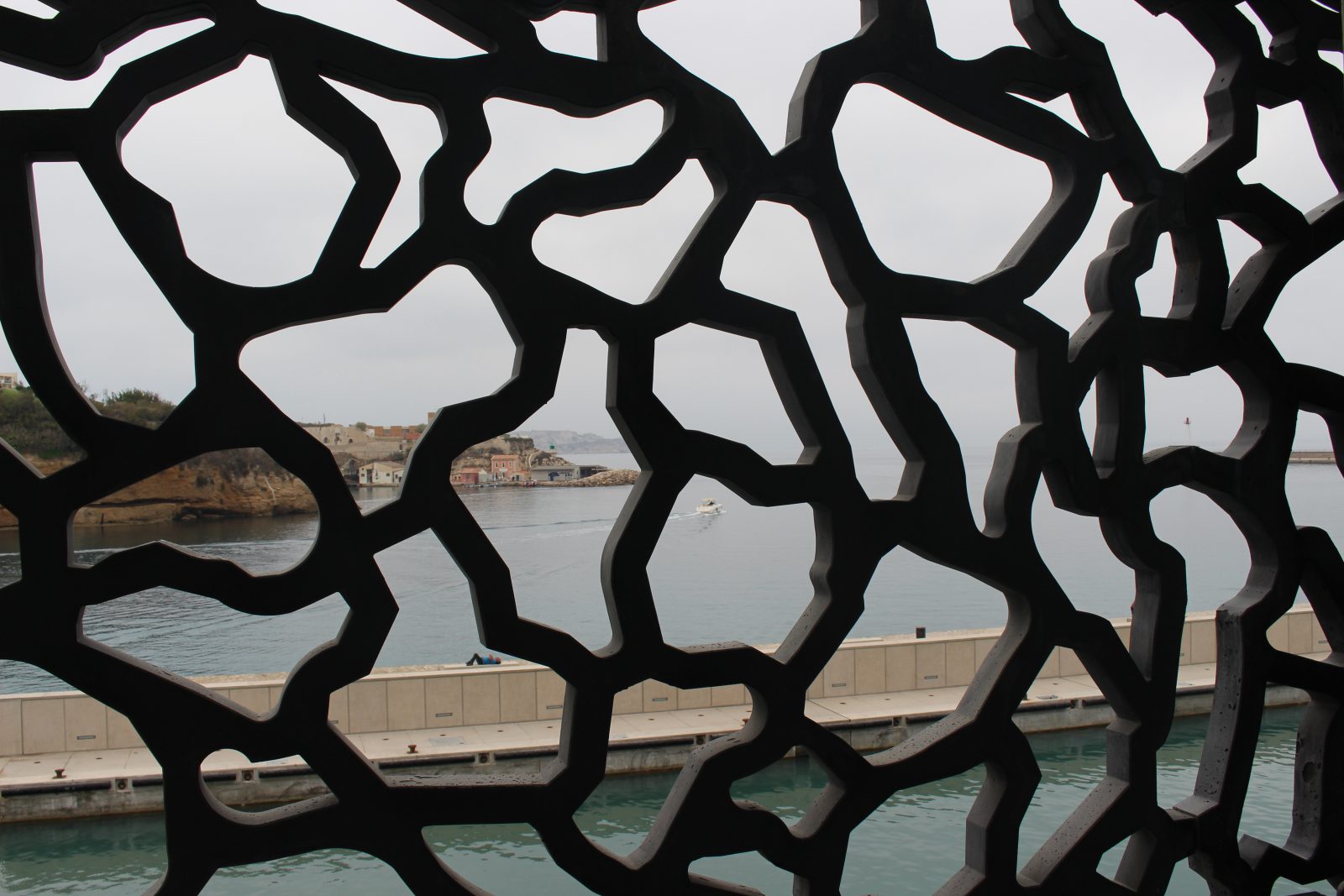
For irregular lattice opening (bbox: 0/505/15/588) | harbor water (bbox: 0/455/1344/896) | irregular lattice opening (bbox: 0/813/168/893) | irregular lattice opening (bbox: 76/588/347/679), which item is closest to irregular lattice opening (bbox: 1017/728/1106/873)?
harbor water (bbox: 0/455/1344/896)

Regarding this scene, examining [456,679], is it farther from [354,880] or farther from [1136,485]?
[1136,485]

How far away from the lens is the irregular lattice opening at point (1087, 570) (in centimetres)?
2636

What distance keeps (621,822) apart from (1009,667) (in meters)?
12.2

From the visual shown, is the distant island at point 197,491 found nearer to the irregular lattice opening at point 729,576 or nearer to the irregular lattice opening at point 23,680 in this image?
the irregular lattice opening at point 23,680

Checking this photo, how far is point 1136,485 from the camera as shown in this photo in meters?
2.22

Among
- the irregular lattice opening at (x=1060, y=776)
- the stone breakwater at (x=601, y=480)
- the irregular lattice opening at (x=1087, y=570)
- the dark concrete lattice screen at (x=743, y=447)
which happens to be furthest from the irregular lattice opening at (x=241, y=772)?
the stone breakwater at (x=601, y=480)

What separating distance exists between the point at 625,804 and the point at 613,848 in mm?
985

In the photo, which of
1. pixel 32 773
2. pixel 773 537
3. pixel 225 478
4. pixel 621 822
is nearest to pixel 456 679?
pixel 621 822

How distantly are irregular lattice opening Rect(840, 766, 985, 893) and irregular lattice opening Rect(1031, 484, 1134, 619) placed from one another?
252 inches

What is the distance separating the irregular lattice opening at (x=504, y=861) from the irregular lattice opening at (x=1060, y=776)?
5.72 meters

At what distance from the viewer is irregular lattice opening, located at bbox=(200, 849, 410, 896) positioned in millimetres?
11289

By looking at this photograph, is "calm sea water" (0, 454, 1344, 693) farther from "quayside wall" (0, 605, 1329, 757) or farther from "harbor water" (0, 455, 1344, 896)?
"quayside wall" (0, 605, 1329, 757)

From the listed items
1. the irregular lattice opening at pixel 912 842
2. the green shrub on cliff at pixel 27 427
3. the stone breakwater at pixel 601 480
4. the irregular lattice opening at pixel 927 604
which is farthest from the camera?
the stone breakwater at pixel 601 480

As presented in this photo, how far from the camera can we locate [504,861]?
12.1m
